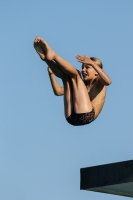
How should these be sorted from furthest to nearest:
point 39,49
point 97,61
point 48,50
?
1. point 97,61
2. point 39,49
3. point 48,50

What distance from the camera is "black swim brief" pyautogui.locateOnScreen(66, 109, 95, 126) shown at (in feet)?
47.0

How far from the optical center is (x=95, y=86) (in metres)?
14.8

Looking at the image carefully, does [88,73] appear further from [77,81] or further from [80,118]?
[80,118]

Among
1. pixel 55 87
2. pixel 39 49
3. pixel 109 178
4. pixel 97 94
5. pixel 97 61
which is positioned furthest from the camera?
pixel 109 178

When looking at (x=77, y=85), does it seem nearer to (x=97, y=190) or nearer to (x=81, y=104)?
(x=81, y=104)

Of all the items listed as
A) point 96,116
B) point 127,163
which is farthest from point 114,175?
point 96,116

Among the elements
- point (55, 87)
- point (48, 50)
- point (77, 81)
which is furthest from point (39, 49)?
point (55, 87)

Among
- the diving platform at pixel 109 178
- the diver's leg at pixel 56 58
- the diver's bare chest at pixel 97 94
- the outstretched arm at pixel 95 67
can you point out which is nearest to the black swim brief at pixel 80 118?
the diver's bare chest at pixel 97 94

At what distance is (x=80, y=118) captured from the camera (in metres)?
14.3

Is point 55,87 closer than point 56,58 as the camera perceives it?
No

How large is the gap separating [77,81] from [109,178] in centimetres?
220

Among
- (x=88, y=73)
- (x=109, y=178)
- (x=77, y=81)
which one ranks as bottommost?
(x=109, y=178)

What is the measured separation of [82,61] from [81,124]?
102 centimetres

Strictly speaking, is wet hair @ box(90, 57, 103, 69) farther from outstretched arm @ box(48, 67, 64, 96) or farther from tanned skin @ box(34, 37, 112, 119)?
outstretched arm @ box(48, 67, 64, 96)
